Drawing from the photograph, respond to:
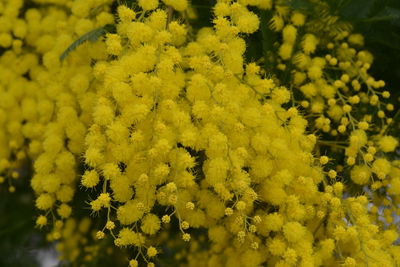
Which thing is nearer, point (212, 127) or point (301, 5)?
point (212, 127)

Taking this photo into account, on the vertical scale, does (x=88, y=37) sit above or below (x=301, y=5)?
below

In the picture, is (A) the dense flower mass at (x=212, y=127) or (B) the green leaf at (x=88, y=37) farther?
(B) the green leaf at (x=88, y=37)

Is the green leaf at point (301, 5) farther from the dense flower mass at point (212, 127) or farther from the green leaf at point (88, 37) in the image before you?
the green leaf at point (88, 37)

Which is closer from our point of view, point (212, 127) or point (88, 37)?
point (212, 127)

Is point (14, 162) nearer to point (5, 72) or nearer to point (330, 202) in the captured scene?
point (5, 72)

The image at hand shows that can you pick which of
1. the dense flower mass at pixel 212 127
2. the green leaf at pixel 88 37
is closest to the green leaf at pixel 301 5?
the dense flower mass at pixel 212 127

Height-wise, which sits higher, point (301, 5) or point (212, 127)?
point (301, 5)

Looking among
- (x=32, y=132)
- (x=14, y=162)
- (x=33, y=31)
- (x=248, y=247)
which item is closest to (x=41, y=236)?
(x=14, y=162)
